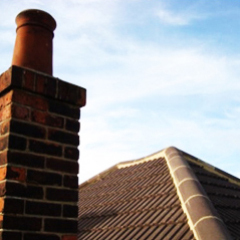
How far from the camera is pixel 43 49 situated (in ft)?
8.25

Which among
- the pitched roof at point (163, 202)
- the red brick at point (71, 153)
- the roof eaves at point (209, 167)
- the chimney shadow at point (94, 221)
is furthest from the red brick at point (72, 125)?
the roof eaves at point (209, 167)

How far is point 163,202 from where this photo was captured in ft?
20.9

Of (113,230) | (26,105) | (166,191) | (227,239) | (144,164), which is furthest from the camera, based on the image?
(144,164)

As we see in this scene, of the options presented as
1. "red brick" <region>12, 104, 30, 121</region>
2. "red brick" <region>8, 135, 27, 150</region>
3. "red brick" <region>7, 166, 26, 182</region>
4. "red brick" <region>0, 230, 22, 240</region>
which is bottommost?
"red brick" <region>0, 230, 22, 240</region>

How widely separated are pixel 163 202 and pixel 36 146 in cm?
456

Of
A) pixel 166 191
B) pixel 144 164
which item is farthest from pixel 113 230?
pixel 144 164

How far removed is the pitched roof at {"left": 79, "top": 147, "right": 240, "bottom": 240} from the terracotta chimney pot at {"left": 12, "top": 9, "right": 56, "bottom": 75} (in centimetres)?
334

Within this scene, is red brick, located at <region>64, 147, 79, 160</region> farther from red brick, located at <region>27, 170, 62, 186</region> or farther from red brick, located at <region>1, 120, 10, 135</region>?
red brick, located at <region>1, 120, 10, 135</region>

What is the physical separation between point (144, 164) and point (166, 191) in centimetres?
236

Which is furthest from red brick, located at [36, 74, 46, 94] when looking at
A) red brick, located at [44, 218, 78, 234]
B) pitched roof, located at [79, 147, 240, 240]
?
pitched roof, located at [79, 147, 240, 240]

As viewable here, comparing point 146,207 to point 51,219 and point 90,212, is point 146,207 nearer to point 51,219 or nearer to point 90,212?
point 90,212

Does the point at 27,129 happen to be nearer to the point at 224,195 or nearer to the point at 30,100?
the point at 30,100

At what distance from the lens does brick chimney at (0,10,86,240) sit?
205cm

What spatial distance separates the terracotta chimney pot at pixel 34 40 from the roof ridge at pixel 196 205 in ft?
11.0
